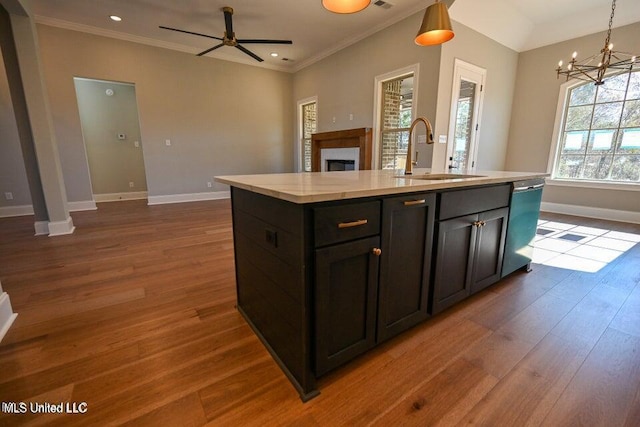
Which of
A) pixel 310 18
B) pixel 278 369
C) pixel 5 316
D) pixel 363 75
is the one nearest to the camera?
pixel 278 369

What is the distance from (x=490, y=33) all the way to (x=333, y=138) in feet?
9.87

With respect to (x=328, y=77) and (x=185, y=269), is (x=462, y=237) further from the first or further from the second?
(x=328, y=77)

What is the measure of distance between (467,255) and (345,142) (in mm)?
3921

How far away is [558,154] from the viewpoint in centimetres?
483

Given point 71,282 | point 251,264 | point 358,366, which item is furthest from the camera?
point 71,282

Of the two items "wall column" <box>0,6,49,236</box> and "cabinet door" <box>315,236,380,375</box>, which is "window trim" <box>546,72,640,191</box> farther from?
"wall column" <box>0,6,49,236</box>

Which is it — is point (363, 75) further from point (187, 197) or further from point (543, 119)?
point (187, 197)

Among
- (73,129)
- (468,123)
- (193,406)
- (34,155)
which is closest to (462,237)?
(193,406)

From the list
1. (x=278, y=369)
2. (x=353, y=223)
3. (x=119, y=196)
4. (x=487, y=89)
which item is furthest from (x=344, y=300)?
(x=119, y=196)

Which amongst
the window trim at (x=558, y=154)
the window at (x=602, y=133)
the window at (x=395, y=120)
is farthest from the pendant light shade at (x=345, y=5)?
the window at (x=602, y=133)

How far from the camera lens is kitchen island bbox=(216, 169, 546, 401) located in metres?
1.06

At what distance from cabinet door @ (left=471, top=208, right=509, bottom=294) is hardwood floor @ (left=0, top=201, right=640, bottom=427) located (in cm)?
16

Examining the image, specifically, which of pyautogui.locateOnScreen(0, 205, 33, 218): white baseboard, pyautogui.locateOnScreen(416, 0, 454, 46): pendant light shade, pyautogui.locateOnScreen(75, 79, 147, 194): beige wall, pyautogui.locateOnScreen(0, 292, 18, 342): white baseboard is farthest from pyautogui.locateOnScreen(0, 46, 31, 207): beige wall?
pyautogui.locateOnScreen(416, 0, 454, 46): pendant light shade

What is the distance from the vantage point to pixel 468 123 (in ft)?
14.5
